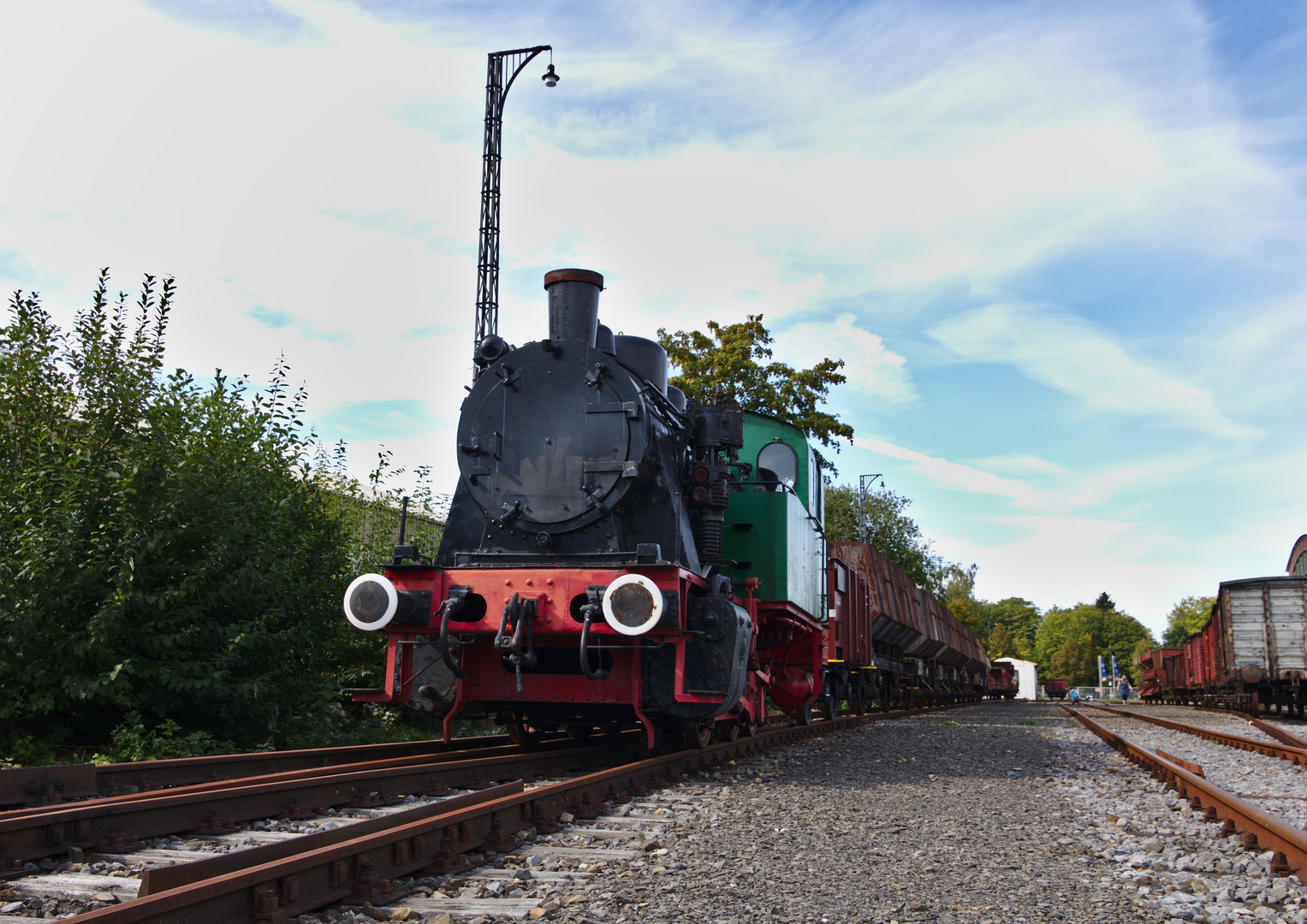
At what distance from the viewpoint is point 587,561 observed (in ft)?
21.0

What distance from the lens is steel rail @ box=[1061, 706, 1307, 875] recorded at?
3.80m

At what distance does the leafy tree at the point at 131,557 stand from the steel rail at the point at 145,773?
45.4 inches

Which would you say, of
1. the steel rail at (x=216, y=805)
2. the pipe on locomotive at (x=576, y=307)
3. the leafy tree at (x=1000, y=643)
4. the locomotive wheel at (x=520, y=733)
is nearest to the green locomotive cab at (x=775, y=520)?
the pipe on locomotive at (x=576, y=307)

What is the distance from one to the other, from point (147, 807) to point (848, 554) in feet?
42.9

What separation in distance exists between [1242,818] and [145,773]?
5277 mm

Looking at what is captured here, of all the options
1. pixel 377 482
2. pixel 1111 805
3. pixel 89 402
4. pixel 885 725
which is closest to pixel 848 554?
pixel 885 725

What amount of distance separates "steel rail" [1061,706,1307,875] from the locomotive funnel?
469 cm

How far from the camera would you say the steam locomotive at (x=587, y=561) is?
5.91 metres

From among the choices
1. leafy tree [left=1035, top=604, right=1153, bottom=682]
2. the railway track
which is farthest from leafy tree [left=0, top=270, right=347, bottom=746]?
leafy tree [left=1035, top=604, right=1153, bottom=682]

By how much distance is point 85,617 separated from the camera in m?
6.56

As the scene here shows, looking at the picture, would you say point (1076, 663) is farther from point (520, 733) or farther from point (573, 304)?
point (573, 304)

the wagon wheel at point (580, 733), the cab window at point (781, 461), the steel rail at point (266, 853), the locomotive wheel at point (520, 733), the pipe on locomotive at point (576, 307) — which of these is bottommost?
the wagon wheel at point (580, 733)

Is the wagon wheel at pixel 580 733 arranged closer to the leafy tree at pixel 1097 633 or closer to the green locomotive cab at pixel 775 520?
the green locomotive cab at pixel 775 520

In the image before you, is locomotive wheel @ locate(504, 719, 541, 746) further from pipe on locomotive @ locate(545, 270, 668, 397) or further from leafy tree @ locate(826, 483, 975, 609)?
leafy tree @ locate(826, 483, 975, 609)
